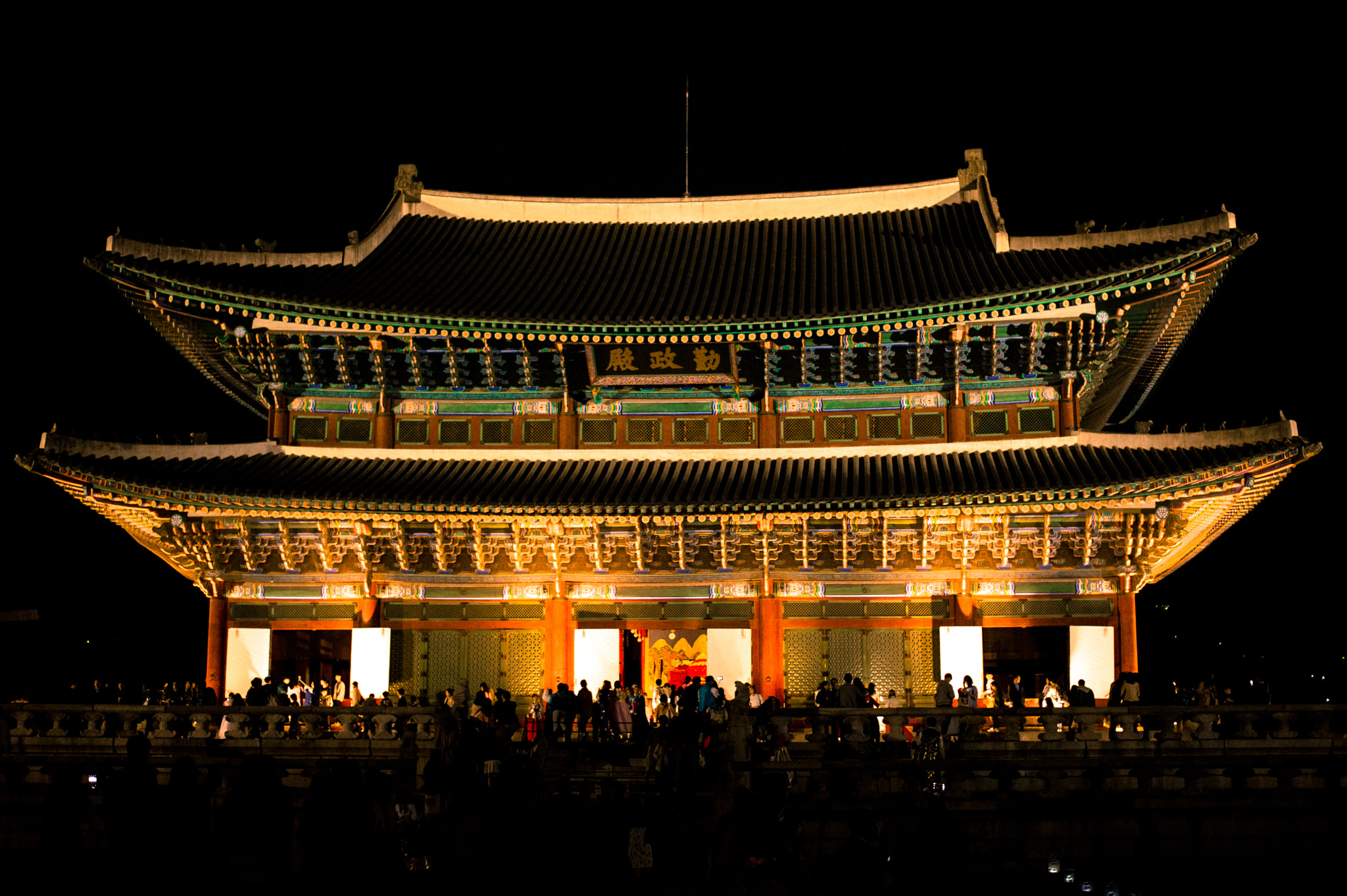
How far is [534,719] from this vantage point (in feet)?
76.6

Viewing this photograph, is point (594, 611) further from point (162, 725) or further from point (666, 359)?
point (162, 725)

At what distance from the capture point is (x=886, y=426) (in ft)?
85.7

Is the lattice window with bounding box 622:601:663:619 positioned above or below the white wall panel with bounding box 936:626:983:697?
above

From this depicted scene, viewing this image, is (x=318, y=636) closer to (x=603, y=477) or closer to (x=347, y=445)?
(x=347, y=445)

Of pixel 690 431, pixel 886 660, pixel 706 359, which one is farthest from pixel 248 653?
pixel 886 660

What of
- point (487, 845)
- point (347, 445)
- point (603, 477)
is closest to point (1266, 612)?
point (603, 477)

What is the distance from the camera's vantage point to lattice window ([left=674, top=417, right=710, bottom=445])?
26.8 meters

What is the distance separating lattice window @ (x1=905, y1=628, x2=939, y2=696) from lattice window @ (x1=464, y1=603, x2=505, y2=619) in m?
8.06

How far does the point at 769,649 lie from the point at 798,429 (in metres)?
4.57

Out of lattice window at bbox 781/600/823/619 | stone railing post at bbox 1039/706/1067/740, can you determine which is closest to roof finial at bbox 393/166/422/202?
lattice window at bbox 781/600/823/619

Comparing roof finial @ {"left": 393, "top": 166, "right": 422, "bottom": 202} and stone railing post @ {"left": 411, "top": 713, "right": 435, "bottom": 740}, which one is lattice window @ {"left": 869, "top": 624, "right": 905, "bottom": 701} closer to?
stone railing post @ {"left": 411, "top": 713, "right": 435, "bottom": 740}

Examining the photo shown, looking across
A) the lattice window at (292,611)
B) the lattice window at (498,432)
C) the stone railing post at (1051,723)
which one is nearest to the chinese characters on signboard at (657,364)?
the lattice window at (498,432)

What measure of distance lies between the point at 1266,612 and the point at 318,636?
35.3 metres

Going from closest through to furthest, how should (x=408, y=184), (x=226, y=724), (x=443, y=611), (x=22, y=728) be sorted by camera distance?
(x=22, y=728) → (x=226, y=724) → (x=443, y=611) → (x=408, y=184)
